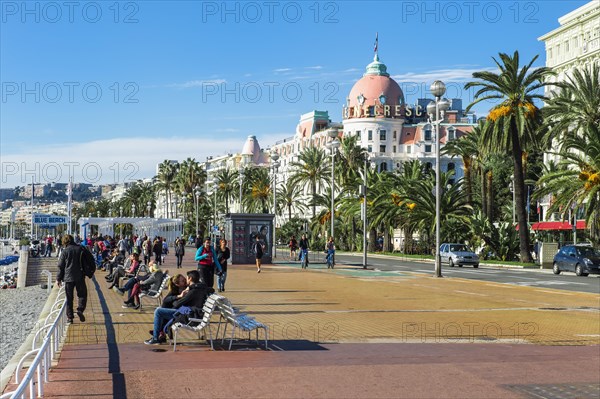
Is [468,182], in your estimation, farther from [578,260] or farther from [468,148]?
[578,260]

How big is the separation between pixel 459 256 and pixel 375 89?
78369 mm

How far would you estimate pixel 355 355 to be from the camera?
1146 cm

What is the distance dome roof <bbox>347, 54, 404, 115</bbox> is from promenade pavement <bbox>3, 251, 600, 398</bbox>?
104 m

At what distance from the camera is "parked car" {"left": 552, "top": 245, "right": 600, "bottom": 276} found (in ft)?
126

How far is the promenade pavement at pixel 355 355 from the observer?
8.95m

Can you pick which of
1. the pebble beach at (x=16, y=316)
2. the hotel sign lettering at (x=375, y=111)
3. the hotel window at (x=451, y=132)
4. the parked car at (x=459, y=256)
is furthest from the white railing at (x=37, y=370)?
the hotel window at (x=451, y=132)

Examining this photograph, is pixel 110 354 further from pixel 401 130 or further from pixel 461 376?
pixel 401 130

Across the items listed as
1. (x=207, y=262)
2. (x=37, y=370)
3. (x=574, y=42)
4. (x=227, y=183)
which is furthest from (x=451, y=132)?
(x=37, y=370)

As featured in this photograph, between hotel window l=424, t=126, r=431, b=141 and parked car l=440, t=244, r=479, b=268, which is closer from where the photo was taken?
parked car l=440, t=244, r=479, b=268

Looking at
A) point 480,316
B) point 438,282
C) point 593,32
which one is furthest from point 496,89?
point 593,32

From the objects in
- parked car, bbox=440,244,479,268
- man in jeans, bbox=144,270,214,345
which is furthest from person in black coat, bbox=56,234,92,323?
parked car, bbox=440,244,479,268

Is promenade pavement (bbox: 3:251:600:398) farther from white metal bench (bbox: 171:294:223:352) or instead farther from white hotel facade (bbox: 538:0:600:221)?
white hotel facade (bbox: 538:0:600:221)

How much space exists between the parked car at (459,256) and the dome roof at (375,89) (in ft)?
245

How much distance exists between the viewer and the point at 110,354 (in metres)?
11.1
